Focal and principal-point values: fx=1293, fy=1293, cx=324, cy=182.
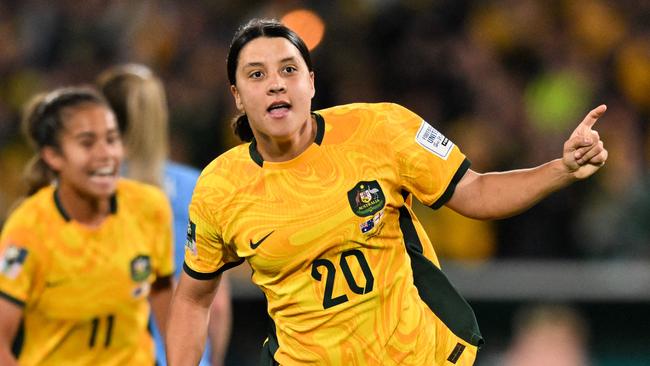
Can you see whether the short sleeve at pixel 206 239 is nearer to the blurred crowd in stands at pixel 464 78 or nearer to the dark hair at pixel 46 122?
the dark hair at pixel 46 122

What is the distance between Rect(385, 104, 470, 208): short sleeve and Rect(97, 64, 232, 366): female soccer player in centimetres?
198

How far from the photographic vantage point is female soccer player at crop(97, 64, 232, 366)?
565 cm

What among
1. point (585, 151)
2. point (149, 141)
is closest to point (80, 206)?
point (149, 141)

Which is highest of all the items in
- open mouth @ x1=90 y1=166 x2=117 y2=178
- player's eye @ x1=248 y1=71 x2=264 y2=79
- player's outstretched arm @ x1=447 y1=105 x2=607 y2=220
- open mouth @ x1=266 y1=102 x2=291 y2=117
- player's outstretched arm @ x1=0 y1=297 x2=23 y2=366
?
player's eye @ x1=248 y1=71 x2=264 y2=79

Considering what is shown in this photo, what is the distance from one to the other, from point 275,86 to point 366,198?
0.43 metres

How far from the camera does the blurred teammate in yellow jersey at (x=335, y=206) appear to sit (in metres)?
3.85

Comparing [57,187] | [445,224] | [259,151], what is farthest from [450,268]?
[259,151]

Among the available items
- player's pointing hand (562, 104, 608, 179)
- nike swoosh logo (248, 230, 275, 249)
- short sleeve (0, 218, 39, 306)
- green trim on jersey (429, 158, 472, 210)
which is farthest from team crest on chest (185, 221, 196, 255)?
player's pointing hand (562, 104, 608, 179)

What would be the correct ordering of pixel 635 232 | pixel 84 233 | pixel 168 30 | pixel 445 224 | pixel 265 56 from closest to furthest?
1. pixel 265 56
2. pixel 84 233
3. pixel 635 232
4. pixel 445 224
5. pixel 168 30

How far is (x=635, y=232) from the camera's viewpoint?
27.4 feet

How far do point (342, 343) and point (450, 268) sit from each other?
187 inches

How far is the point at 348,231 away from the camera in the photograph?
12.6 ft

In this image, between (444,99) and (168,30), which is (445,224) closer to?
(444,99)

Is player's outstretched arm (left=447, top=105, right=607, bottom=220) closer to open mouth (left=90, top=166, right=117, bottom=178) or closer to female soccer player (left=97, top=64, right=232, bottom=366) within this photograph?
open mouth (left=90, top=166, right=117, bottom=178)
